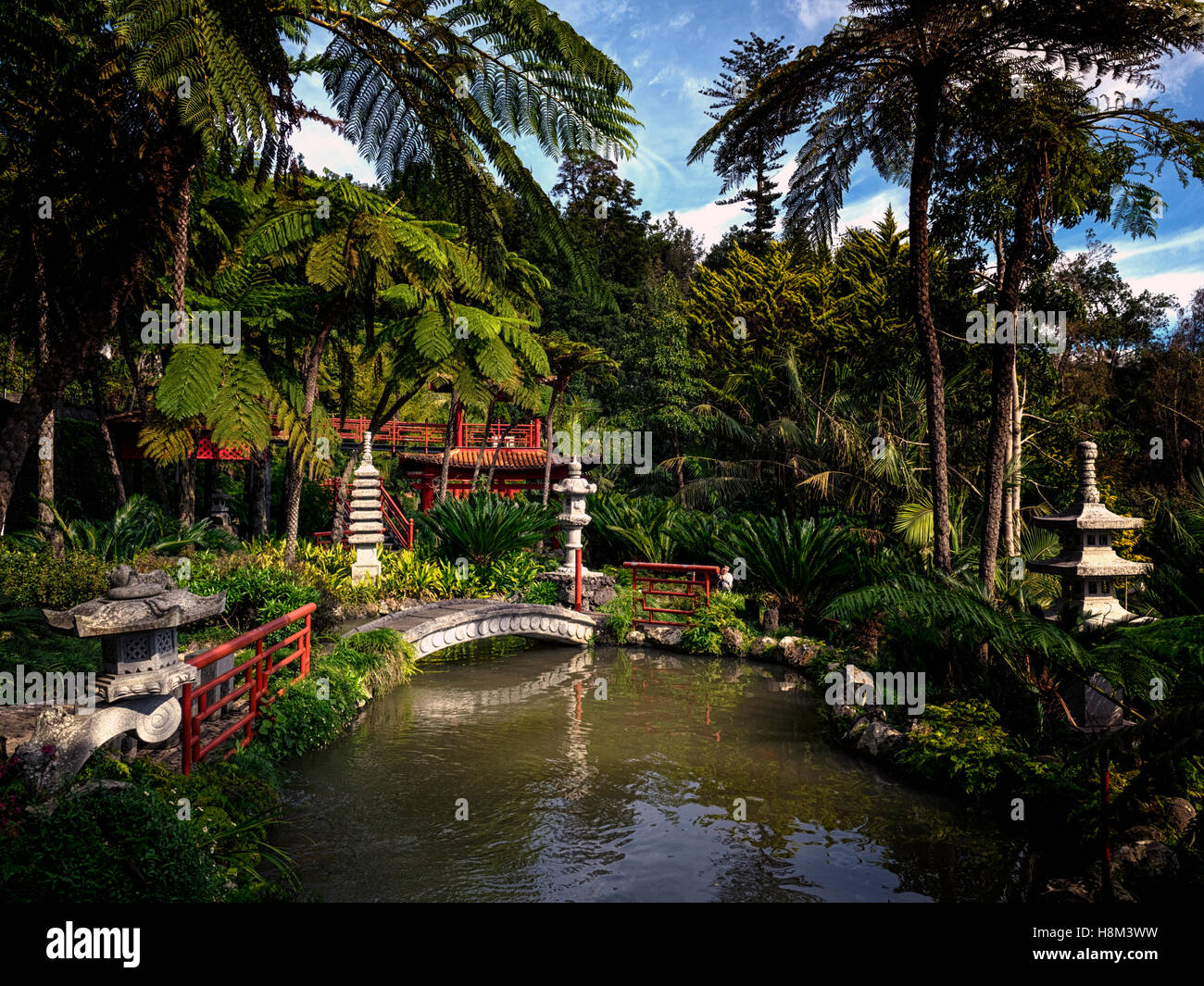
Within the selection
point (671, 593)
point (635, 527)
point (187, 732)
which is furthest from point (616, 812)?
point (635, 527)

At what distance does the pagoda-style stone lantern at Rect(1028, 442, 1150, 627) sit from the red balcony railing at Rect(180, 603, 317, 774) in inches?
311

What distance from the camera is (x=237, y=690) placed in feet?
21.9

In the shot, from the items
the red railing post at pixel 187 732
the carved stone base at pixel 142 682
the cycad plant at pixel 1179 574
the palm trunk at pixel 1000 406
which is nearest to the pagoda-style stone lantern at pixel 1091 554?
the cycad plant at pixel 1179 574

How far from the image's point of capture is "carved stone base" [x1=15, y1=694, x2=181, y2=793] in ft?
13.9

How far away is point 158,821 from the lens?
399 centimetres

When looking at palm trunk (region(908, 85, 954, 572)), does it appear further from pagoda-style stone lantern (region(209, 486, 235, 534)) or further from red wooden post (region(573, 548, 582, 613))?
pagoda-style stone lantern (region(209, 486, 235, 534))

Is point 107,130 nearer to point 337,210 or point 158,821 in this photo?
point 158,821

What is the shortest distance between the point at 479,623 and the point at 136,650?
22.8ft

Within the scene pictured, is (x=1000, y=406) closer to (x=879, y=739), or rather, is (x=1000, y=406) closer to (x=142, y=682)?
(x=879, y=739)

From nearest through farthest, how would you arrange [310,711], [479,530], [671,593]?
1. [310,711]
2. [671,593]
3. [479,530]

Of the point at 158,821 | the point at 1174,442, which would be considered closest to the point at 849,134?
the point at 158,821

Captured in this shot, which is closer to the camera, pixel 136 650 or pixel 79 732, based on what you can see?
pixel 79 732

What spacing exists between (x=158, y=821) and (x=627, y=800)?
434 cm

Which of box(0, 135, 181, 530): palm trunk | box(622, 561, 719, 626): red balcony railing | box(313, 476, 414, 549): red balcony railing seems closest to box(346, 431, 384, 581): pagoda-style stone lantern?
box(313, 476, 414, 549): red balcony railing
